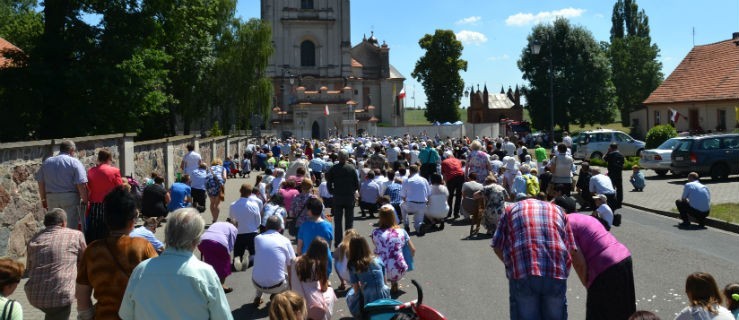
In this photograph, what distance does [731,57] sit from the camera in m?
44.5

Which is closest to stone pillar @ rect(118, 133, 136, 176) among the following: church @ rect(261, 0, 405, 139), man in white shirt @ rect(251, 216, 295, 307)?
man in white shirt @ rect(251, 216, 295, 307)

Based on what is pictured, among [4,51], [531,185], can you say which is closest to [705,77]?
[531,185]

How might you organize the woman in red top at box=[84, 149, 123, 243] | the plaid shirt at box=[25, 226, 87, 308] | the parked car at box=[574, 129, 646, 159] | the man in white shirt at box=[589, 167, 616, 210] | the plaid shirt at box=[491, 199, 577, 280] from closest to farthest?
the plaid shirt at box=[491, 199, 577, 280], the plaid shirt at box=[25, 226, 87, 308], the woman in red top at box=[84, 149, 123, 243], the man in white shirt at box=[589, 167, 616, 210], the parked car at box=[574, 129, 646, 159]

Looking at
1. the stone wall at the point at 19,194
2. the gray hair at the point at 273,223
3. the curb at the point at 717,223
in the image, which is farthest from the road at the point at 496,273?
the stone wall at the point at 19,194

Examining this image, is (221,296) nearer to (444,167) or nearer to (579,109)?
(444,167)

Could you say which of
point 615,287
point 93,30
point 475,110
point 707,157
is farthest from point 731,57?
point 475,110

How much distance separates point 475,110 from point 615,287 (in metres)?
103

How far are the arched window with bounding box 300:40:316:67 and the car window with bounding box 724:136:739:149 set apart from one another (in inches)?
2507

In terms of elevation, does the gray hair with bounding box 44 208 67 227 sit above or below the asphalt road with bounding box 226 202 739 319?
above

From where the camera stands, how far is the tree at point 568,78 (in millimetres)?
68312

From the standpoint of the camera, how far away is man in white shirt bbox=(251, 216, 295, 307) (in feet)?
29.5

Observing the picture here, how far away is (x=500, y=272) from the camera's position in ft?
37.7

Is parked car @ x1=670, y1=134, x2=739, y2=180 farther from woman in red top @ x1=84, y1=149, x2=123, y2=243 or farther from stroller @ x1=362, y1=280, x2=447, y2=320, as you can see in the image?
stroller @ x1=362, y1=280, x2=447, y2=320

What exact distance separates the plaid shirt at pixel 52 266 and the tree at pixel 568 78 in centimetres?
6373
